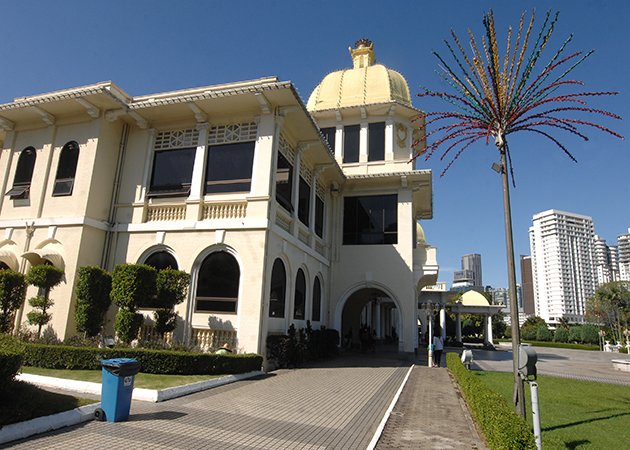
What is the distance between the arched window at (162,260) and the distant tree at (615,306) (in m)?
58.5

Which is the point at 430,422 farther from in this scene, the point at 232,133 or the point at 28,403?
the point at 232,133

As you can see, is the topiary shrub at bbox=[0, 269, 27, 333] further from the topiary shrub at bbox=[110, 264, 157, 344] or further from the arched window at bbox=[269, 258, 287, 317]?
the arched window at bbox=[269, 258, 287, 317]

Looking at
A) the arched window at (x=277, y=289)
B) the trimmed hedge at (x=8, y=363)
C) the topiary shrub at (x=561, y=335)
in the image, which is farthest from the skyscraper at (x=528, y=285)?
the trimmed hedge at (x=8, y=363)

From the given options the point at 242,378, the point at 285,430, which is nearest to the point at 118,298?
the point at 242,378

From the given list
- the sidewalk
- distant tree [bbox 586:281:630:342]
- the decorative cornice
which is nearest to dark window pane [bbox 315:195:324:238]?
the decorative cornice

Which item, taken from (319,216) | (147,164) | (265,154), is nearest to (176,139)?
(147,164)

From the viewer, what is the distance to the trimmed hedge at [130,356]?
11062 millimetres

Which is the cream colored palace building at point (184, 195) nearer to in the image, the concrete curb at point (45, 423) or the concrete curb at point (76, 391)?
the concrete curb at point (76, 391)

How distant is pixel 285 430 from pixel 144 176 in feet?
39.6

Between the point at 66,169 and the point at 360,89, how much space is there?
1699 centimetres

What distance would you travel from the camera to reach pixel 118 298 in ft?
40.3

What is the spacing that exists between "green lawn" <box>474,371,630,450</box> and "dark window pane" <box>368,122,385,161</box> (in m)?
13.8

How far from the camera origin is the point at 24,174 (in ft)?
55.3

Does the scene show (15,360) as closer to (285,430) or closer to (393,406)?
(285,430)
